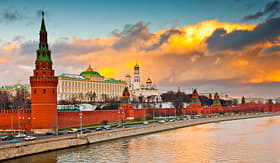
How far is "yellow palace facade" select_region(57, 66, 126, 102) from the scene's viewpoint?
98812mm

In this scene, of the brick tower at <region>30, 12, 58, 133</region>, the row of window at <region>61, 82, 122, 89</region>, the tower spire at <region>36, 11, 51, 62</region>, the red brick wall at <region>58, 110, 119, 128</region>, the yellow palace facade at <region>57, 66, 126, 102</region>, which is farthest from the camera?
the row of window at <region>61, 82, 122, 89</region>

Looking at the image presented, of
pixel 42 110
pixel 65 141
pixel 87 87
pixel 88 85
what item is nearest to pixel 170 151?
pixel 65 141

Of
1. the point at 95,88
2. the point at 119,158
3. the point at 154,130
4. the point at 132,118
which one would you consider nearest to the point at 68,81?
the point at 95,88

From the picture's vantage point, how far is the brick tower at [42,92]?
40.4 meters

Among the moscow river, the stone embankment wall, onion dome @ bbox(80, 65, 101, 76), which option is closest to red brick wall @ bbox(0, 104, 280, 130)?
the stone embankment wall

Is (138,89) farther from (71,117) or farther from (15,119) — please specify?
(15,119)

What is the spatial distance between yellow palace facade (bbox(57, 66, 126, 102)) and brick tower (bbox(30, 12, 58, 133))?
173ft

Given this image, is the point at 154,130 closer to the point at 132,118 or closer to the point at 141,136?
the point at 141,136

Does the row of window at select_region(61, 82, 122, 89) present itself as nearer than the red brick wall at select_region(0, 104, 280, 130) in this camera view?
No

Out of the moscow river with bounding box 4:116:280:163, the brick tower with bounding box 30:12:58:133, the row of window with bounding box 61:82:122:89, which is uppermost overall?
the row of window with bounding box 61:82:122:89

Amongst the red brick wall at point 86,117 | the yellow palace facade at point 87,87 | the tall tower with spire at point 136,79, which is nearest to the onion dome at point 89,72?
the yellow palace facade at point 87,87

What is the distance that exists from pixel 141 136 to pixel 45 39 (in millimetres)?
17690

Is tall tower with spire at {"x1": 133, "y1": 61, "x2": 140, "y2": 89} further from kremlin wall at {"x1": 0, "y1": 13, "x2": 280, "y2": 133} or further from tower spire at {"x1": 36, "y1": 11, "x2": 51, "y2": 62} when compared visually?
tower spire at {"x1": 36, "y1": 11, "x2": 51, "y2": 62}

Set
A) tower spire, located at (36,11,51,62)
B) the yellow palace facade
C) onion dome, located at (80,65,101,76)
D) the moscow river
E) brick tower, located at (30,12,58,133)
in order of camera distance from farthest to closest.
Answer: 1. onion dome, located at (80,65,101,76)
2. the yellow palace facade
3. tower spire, located at (36,11,51,62)
4. brick tower, located at (30,12,58,133)
5. the moscow river
